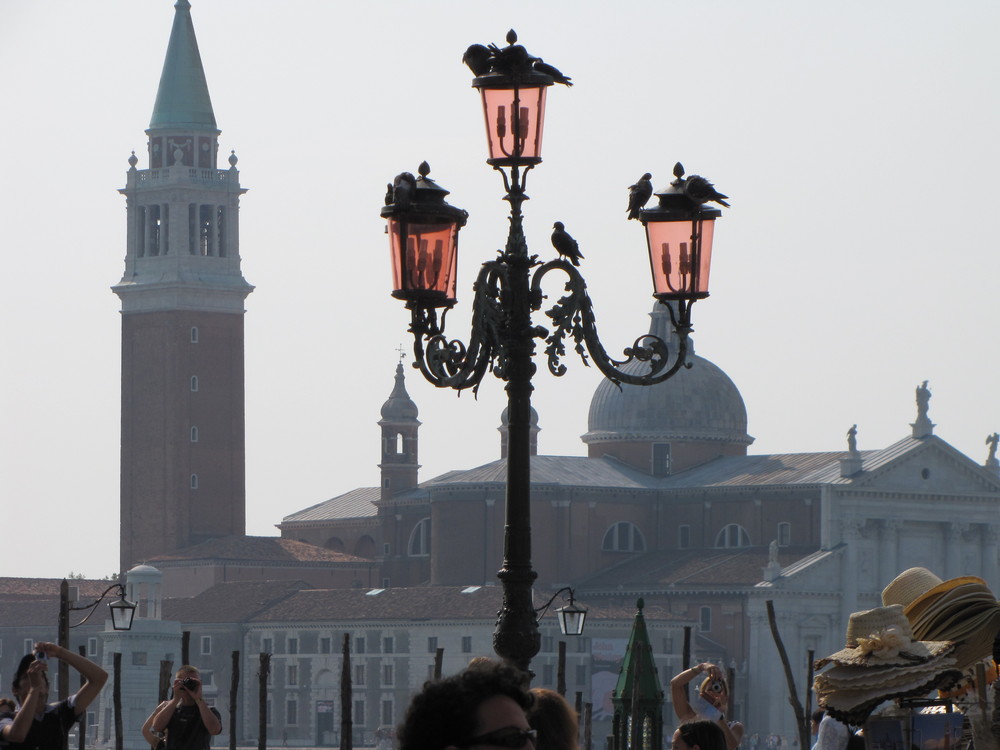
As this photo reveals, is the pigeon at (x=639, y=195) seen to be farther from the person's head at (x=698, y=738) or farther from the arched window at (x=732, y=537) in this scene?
the arched window at (x=732, y=537)

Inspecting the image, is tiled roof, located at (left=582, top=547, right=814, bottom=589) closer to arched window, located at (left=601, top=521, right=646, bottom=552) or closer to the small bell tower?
arched window, located at (left=601, top=521, right=646, bottom=552)

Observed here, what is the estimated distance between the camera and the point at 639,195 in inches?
409

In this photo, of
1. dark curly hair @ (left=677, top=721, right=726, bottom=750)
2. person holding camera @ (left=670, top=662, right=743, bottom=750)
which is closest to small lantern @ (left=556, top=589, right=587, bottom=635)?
person holding camera @ (left=670, top=662, right=743, bottom=750)

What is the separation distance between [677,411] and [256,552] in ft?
43.8

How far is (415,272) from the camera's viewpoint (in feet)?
32.3

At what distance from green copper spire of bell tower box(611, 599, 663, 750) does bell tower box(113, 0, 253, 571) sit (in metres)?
57.8

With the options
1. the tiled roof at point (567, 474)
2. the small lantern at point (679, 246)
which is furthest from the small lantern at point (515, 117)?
the tiled roof at point (567, 474)

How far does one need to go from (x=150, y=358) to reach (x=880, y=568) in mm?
22020

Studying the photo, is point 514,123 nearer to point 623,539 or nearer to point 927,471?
point 927,471

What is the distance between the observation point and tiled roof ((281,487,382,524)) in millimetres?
83938

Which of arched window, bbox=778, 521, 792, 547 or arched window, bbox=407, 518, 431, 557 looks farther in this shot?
arched window, bbox=407, 518, 431, 557

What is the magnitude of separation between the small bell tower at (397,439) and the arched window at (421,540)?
305 centimetres

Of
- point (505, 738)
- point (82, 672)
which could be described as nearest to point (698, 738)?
point (82, 672)

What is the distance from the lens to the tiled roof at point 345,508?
83.9m
